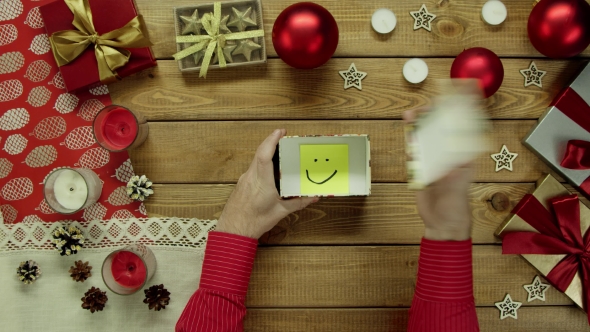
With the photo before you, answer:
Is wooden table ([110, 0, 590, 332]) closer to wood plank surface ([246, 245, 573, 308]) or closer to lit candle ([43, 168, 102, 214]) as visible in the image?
wood plank surface ([246, 245, 573, 308])

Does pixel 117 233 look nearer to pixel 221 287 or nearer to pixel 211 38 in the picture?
pixel 221 287

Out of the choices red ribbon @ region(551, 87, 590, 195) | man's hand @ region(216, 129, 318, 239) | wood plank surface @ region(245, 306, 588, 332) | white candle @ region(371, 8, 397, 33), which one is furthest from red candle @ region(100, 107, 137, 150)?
red ribbon @ region(551, 87, 590, 195)

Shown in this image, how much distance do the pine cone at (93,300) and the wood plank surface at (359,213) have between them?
0.93 feet

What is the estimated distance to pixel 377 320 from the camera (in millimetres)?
A: 1335

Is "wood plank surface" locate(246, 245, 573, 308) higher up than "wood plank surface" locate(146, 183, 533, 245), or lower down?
lower down

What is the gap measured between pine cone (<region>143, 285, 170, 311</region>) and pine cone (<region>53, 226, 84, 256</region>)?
0.82ft

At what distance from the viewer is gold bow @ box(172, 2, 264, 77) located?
1.24m

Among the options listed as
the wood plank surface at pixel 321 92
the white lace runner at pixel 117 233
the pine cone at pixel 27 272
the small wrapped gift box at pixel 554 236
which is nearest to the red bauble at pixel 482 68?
the wood plank surface at pixel 321 92

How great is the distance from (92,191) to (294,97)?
651 millimetres

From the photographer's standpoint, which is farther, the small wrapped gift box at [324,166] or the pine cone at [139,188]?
the pine cone at [139,188]

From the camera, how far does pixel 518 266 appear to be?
4.31ft

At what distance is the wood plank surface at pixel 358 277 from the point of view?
1.32 m

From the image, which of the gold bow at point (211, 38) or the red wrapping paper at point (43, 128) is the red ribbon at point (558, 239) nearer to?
the gold bow at point (211, 38)

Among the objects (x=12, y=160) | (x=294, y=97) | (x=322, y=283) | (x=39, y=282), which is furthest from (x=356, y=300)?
(x=12, y=160)
